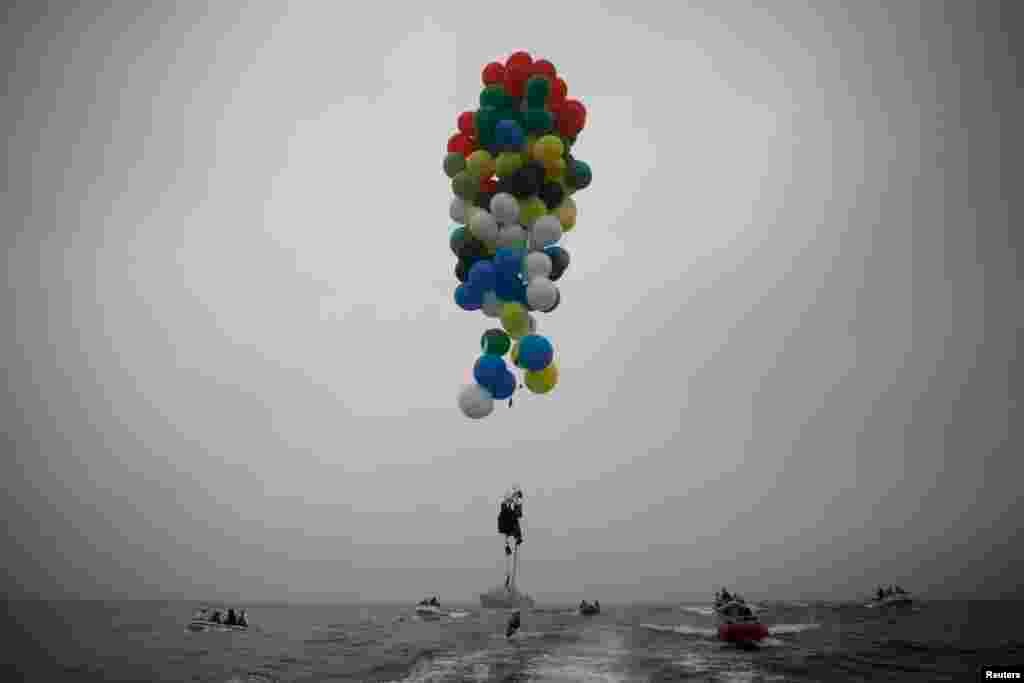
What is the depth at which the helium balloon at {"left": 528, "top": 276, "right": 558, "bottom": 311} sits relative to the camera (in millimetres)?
10742

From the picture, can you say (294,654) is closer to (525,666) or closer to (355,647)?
(355,647)

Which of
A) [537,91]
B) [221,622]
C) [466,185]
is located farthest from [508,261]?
[221,622]

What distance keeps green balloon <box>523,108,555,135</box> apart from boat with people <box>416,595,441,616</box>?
48.0 meters

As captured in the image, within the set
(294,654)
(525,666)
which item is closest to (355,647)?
(294,654)

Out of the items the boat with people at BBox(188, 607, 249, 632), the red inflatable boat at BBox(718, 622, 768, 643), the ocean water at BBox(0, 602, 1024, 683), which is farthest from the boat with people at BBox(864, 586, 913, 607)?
the boat with people at BBox(188, 607, 249, 632)

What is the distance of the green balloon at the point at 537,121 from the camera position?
11.5 metres

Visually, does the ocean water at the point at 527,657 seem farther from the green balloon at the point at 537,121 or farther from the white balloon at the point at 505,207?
the green balloon at the point at 537,121

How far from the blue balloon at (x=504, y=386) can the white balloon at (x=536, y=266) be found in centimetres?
210

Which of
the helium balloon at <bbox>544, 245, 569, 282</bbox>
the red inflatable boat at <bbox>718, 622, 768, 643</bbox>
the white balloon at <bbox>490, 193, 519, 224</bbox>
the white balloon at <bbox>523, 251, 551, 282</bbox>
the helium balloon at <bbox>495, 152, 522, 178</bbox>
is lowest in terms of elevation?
the red inflatable boat at <bbox>718, 622, 768, 643</bbox>

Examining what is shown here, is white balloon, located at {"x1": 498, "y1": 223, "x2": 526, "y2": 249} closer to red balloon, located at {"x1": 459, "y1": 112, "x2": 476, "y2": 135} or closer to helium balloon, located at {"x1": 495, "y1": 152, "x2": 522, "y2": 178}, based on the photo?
helium balloon, located at {"x1": 495, "y1": 152, "x2": 522, "y2": 178}

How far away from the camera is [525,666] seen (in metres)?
18.9

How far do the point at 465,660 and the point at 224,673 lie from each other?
9.05 m

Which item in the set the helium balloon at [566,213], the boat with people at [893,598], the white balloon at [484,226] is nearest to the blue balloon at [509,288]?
the white balloon at [484,226]

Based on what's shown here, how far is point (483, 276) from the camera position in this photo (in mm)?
11000
